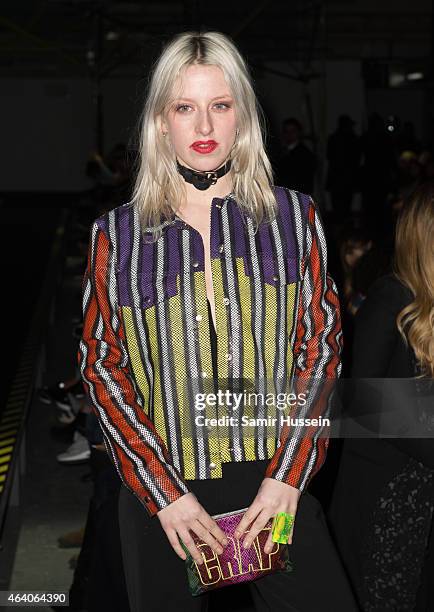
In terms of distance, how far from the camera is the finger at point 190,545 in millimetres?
1938

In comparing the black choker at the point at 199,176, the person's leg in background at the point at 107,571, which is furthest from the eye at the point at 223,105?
the person's leg in background at the point at 107,571

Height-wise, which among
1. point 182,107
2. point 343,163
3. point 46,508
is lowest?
point 46,508

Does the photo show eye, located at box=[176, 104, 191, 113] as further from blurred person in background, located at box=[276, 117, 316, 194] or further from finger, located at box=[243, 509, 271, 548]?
blurred person in background, located at box=[276, 117, 316, 194]

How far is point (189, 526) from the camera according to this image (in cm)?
195

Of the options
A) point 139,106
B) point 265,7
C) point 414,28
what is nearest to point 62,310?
point 265,7

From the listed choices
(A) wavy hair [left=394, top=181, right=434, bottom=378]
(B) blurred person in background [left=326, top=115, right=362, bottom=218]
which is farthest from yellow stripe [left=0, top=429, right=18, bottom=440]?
(B) blurred person in background [left=326, top=115, right=362, bottom=218]

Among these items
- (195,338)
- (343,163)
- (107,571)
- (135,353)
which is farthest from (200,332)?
(343,163)

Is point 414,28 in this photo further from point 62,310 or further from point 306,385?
point 306,385

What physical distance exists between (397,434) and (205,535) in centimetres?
103

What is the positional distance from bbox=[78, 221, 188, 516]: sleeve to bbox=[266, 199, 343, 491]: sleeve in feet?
0.67

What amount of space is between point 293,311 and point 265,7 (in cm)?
1329

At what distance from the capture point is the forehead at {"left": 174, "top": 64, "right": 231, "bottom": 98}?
202 cm

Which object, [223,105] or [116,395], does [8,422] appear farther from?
[223,105]

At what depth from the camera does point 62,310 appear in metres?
10.7
